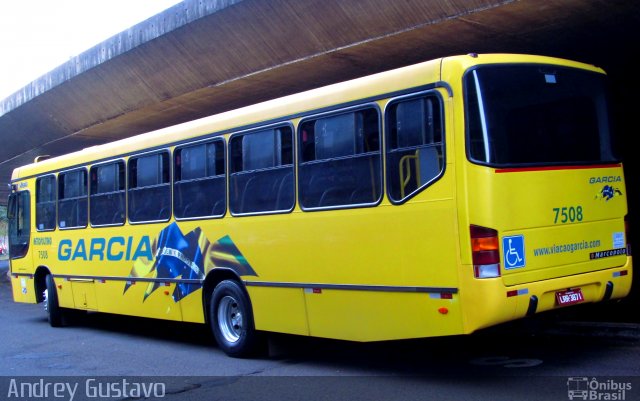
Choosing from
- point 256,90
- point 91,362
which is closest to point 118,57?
point 256,90

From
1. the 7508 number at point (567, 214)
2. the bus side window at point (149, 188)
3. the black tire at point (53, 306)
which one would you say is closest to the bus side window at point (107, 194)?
the bus side window at point (149, 188)

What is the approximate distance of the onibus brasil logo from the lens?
21.9 ft

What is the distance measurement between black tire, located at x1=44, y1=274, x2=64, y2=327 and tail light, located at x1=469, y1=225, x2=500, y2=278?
9.45m

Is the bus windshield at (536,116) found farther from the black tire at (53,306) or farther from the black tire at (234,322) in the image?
the black tire at (53,306)

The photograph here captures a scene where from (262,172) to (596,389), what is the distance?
4433mm

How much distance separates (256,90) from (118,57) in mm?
3402

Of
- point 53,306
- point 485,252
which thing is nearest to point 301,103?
point 485,252

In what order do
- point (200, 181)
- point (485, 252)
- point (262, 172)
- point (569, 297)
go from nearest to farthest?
point (485, 252) < point (569, 297) < point (262, 172) < point (200, 181)

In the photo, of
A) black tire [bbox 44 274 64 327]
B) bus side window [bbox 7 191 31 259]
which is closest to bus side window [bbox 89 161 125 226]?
black tire [bbox 44 274 64 327]

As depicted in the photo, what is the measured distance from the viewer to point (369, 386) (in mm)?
7629

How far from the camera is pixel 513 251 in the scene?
6875 mm

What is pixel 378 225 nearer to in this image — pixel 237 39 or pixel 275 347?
pixel 275 347

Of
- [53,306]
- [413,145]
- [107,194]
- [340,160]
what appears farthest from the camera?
[53,306]

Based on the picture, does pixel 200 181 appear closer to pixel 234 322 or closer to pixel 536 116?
pixel 234 322
